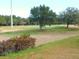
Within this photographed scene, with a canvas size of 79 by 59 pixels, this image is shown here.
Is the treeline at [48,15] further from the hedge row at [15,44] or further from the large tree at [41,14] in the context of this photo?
the hedge row at [15,44]

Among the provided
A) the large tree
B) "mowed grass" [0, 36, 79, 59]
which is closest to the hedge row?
"mowed grass" [0, 36, 79, 59]

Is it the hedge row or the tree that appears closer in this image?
the hedge row

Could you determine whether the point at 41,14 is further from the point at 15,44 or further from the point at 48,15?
the point at 15,44

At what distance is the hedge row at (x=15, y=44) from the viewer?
49.6 ft

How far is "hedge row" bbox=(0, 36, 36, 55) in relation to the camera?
49.6 feet

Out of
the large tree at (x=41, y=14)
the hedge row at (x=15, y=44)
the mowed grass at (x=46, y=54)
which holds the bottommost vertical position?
the mowed grass at (x=46, y=54)

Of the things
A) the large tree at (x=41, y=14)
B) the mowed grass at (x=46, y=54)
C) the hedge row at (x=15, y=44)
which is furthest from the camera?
the large tree at (x=41, y=14)

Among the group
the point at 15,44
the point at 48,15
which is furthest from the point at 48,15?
the point at 15,44

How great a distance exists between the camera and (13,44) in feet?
52.4

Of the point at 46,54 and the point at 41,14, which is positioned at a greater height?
the point at 41,14

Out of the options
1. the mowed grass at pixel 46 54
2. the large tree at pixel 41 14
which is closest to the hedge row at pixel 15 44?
the mowed grass at pixel 46 54

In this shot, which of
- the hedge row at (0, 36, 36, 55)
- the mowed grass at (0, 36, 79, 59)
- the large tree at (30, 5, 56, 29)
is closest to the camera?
the mowed grass at (0, 36, 79, 59)

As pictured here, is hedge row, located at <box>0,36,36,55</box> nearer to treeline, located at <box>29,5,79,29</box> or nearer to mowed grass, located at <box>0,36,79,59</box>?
mowed grass, located at <box>0,36,79,59</box>

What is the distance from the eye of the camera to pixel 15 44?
A: 53.1 feet
